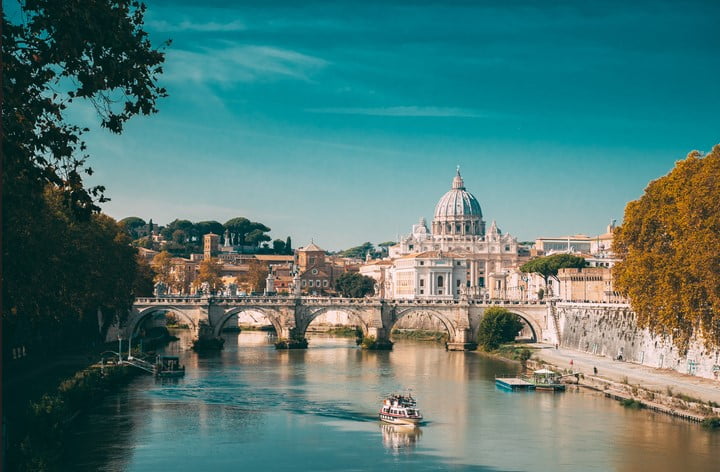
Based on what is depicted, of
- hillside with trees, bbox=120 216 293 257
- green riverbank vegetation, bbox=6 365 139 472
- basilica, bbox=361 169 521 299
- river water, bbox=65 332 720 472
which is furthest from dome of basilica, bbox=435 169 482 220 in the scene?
green riverbank vegetation, bbox=6 365 139 472

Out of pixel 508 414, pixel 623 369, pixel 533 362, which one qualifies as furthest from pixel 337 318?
pixel 508 414

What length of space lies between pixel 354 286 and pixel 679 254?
74.7 metres

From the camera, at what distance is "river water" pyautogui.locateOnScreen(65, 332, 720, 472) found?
83.9ft

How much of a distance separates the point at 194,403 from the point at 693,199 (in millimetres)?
19146

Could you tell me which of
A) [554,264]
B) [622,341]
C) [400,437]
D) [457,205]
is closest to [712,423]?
[400,437]

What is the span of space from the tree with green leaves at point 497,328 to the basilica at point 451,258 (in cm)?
3640

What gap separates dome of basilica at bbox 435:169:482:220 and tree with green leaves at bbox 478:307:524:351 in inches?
3454

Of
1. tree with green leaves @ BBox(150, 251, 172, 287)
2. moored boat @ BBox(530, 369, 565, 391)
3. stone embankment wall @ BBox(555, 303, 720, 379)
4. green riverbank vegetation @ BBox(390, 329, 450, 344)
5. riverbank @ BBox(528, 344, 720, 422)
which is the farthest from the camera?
tree with green leaves @ BBox(150, 251, 172, 287)

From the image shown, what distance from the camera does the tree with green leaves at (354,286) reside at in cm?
10688

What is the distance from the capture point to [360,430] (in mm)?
30656

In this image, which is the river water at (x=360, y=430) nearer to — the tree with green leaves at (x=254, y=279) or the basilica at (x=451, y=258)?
the basilica at (x=451, y=258)

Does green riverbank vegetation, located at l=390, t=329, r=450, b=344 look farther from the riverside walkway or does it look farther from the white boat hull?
the white boat hull

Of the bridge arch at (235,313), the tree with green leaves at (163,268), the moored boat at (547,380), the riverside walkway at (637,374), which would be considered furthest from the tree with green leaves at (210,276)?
the moored boat at (547,380)

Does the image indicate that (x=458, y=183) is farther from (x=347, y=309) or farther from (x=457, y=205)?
(x=347, y=309)
